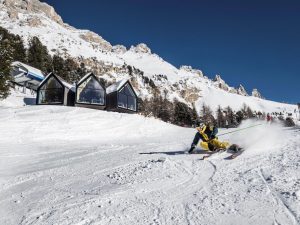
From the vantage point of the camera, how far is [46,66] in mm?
77500

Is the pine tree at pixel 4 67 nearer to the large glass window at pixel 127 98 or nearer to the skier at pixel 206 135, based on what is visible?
the large glass window at pixel 127 98

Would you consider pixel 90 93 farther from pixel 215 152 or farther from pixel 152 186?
pixel 152 186

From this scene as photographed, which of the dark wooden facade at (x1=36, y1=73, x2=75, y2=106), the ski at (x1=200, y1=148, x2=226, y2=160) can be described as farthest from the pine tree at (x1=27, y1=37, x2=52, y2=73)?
the ski at (x1=200, y1=148, x2=226, y2=160)

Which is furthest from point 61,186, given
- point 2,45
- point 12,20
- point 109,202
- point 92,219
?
point 12,20

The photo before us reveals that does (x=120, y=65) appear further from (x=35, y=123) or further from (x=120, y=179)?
(x=120, y=179)

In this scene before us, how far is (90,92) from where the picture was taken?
3947 centimetres

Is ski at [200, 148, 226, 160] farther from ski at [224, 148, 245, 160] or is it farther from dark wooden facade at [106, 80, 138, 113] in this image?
dark wooden facade at [106, 80, 138, 113]

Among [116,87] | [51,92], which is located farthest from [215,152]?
[116,87]

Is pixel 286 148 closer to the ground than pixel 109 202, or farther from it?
farther from it

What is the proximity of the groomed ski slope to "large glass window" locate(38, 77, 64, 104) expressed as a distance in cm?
2198

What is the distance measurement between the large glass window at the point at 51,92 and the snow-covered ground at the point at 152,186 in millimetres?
21704

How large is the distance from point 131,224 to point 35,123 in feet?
60.1

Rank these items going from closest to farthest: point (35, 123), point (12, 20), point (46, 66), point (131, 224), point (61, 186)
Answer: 1. point (131, 224)
2. point (61, 186)
3. point (35, 123)
4. point (46, 66)
5. point (12, 20)

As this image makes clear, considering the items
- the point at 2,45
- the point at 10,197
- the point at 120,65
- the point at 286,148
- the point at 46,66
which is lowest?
the point at 10,197
